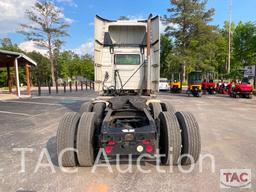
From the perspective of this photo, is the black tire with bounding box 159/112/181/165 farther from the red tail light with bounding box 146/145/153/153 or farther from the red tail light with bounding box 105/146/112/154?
the red tail light with bounding box 105/146/112/154

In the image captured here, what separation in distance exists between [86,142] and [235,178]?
8.31ft

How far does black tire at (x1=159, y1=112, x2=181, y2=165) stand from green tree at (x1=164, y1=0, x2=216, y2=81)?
28.6 meters

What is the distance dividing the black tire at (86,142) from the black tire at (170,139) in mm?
1287

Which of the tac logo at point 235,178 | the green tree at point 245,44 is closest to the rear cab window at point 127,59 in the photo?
the tac logo at point 235,178

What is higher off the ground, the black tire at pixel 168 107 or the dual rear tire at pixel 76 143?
the black tire at pixel 168 107

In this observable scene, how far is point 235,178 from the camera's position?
11.1 ft

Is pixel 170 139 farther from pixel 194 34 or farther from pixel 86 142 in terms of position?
pixel 194 34

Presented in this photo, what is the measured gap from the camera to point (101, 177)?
3424 mm

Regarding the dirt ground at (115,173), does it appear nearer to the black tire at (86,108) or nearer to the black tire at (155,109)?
the black tire at (86,108)

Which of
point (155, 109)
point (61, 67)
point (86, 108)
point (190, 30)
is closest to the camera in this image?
point (155, 109)

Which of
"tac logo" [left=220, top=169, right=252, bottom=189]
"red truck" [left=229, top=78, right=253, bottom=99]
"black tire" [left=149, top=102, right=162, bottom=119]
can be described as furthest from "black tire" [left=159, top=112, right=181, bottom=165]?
"red truck" [left=229, top=78, right=253, bottom=99]

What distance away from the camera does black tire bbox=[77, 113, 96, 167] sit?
3543mm

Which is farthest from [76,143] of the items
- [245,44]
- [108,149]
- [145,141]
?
[245,44]

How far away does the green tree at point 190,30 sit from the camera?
102 ft
